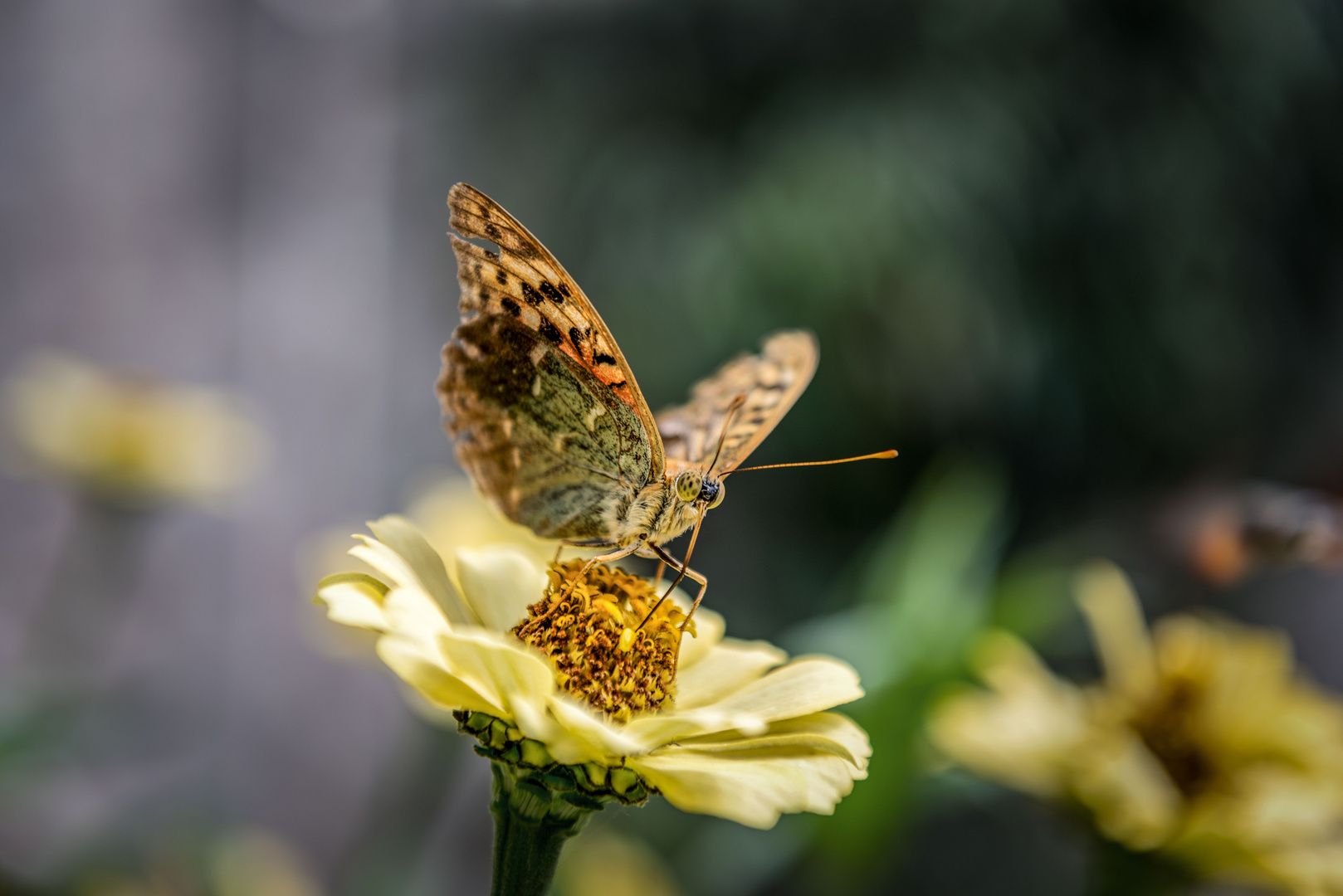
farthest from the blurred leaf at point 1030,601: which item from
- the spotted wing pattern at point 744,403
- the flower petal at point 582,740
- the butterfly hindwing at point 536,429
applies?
the flower petal at point 582,740

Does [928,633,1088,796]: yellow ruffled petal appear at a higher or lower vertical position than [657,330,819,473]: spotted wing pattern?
lower

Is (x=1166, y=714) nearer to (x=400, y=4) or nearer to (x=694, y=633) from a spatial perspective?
(x=694, y=633)

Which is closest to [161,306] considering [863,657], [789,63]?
[789,63]

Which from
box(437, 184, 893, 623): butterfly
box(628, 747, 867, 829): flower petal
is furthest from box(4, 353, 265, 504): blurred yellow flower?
box(628, 747, 867, 829): flower petal

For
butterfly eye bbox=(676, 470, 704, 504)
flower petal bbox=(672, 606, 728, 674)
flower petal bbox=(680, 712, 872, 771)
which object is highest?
butterfly eye bbox=(676, 470, 704, 504)

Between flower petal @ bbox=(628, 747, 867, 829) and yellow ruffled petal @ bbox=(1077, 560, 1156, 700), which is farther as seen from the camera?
yellow ruffled petal @ bbox=(1077, 560, 1156, 700)

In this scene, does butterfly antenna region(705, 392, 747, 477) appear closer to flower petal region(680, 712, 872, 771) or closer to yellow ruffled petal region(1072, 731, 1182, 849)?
flower petal region(680, 712, 872, 771)

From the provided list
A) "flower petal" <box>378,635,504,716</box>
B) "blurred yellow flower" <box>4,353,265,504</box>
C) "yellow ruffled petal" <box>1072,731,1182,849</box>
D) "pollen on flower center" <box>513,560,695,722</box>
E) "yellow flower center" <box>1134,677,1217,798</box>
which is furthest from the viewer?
"blurred yellow flower" <box>4,353,265,504</box>

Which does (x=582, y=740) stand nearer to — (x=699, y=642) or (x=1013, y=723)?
(x=699, y=642)
